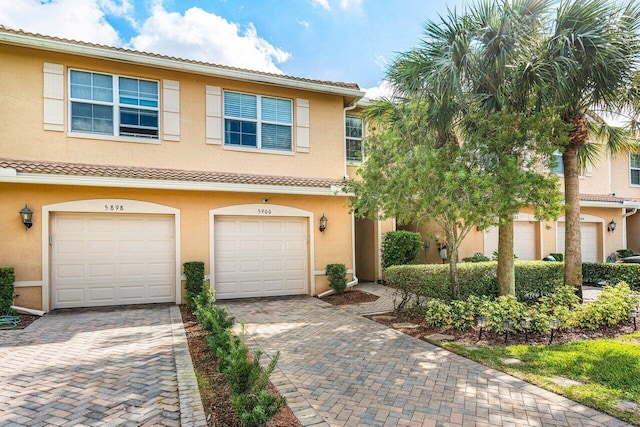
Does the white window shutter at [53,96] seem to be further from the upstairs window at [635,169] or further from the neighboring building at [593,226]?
the upstairs window at [635,169]

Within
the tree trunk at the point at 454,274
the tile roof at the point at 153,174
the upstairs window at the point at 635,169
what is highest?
the upstairs window at the point at 635,169

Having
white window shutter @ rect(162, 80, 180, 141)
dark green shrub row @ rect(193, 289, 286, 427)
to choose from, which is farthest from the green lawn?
white window shutter @ rect(162, 80, 180, 141)

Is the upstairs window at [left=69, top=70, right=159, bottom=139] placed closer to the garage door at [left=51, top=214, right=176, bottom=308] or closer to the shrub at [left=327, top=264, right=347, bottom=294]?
the garage door at [left=51, top=214, right=176, bottom=308]

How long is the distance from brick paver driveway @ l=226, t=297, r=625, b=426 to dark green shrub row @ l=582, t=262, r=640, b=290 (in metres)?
9.76

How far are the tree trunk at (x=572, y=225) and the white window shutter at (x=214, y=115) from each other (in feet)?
31.0

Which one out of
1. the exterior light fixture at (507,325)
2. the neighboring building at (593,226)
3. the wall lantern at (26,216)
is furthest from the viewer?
the neighboring building at (593,226)

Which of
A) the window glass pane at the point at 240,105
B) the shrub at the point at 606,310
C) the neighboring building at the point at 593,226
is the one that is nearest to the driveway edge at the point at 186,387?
the window glass pane at the point at 240,105

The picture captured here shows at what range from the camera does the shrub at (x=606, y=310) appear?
7.47 meters

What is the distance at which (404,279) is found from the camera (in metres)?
9.37

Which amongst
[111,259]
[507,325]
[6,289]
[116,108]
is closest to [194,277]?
[111,259]

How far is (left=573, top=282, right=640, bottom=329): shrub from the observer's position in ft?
24.5

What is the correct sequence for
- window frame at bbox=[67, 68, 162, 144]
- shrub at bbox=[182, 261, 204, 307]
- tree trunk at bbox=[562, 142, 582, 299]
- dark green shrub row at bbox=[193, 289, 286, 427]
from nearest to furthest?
1. dark green shrub row at bbox=[193, 289, 286, 427]
2. tree trunk at bbox=[562, 142, 582, 299]
3. window frame at bbox=[67, 68, 162, 144]
4. shrub at bbox=[182, 261, 204, 307]

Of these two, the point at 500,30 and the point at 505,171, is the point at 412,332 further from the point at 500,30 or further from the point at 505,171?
the point at 500,30

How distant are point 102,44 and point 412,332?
35.1 ft
